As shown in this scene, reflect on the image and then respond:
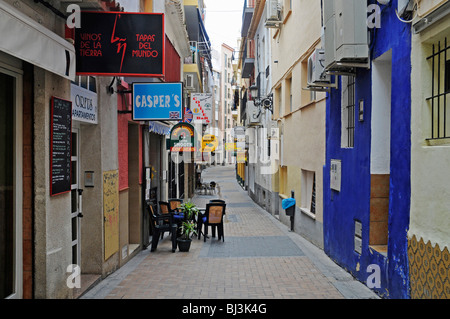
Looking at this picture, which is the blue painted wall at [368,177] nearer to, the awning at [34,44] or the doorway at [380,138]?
the doorway at [380,138]

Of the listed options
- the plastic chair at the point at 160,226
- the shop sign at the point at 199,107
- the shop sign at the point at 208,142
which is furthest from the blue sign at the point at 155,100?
the shop sign at the point at 208,142

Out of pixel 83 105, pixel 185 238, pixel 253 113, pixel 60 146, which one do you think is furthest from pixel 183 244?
pixel 253 113

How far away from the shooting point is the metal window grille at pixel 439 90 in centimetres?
482

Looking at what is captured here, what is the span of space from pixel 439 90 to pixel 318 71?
382cm

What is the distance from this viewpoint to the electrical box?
852 cm

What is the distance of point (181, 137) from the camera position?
14.2m

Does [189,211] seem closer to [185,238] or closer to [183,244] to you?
[185,238]

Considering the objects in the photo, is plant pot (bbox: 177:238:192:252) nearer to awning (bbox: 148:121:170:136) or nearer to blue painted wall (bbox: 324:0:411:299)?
awning (bbox: 148:121:170:136)

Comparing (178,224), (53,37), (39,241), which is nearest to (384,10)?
(53,37)

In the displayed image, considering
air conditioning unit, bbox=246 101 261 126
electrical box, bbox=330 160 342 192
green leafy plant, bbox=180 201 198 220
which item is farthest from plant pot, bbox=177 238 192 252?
air conditioning unit, bbox=246 101 261 126

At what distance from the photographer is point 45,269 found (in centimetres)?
496

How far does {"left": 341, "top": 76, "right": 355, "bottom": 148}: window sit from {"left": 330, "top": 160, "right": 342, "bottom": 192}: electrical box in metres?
0.44

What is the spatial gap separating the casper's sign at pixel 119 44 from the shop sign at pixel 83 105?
0.63m

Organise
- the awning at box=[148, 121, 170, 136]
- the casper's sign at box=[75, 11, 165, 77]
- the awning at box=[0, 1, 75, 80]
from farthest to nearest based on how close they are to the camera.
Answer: the awning at box=[148, 121, 170, 136]
the casper's sign at box=[75, 11, 165, 77]
the awning at box=[0, 1, 75, 80]
